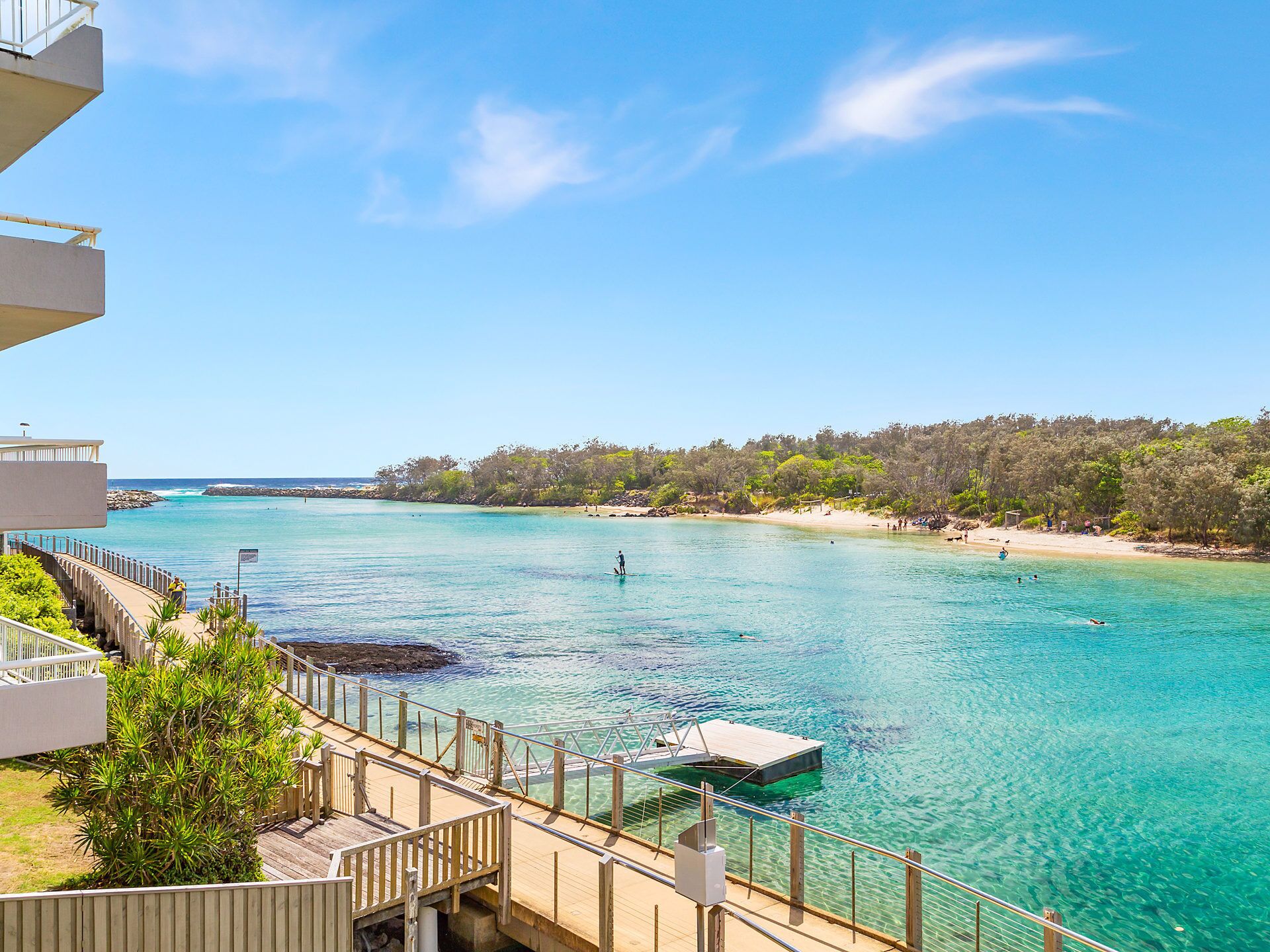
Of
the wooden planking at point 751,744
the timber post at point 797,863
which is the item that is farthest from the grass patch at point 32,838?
the wooden planking at point 751,744

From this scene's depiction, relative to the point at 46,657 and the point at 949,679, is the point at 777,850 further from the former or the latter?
the point at 949,679

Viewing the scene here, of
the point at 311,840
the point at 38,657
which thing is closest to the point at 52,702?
the point at 38,657

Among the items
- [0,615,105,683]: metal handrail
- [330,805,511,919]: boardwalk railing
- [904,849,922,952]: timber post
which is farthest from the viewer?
[330,805,511,919]: boardwalk railing

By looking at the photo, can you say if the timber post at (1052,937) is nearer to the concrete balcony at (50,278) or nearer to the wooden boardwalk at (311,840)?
the wooden boardwalk at (311,840)

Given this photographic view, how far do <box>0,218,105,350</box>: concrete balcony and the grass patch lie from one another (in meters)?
6.31

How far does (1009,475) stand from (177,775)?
105 meters

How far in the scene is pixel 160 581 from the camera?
130ft

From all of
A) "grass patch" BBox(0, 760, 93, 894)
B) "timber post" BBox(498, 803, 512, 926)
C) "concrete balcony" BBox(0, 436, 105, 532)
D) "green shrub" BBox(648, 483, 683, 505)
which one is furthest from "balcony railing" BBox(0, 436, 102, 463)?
"green shrub" BBox(648, 483, 683, 505)

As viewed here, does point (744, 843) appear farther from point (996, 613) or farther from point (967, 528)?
point (967, 528)

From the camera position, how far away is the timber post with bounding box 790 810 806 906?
10.5m

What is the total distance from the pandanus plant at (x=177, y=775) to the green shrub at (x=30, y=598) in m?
8.11

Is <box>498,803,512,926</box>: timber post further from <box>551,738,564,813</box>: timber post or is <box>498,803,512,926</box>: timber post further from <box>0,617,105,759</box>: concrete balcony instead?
<box>0,617,105,759</box>: concrete balcony

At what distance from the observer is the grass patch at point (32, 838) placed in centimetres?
1120

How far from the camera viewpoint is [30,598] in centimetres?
2359
